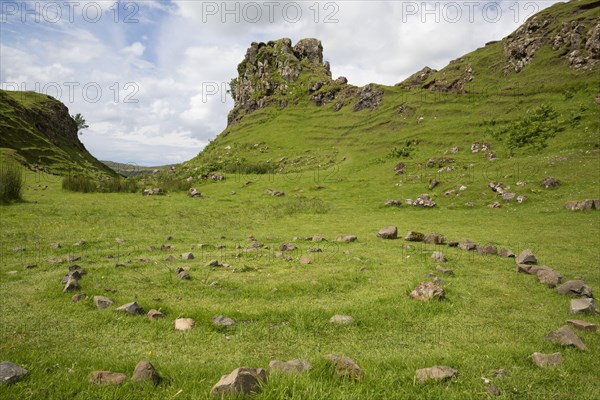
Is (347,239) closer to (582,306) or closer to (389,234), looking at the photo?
(389,234)

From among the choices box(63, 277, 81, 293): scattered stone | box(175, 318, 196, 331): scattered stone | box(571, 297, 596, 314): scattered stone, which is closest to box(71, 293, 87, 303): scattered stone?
box(63, 277, 81, 293): scattered stone

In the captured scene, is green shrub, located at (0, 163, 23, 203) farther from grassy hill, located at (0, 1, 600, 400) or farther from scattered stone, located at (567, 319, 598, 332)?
scattered stone, located at (567, 319, 598, 332)

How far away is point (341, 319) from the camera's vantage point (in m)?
9.70

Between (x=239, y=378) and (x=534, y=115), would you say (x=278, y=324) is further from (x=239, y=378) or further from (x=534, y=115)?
(x=534, y=115)

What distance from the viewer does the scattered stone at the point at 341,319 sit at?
960 centimetres

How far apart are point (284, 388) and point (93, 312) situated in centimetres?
728

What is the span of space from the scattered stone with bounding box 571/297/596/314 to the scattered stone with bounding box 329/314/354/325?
6.97m

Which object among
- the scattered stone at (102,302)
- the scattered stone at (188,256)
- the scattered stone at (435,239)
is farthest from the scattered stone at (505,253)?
the scattered stone at (102,302)

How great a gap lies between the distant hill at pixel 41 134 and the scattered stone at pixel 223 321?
8779 centimetres

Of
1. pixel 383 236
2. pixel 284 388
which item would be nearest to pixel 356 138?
pixel 383 236

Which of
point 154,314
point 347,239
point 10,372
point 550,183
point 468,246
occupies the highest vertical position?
point 550,183

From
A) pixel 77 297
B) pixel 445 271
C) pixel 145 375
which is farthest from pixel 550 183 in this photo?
pixel 77 297

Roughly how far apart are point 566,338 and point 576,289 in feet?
15.6

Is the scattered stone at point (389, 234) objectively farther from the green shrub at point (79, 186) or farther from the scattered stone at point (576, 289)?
the green shrub at point (79, 186)
